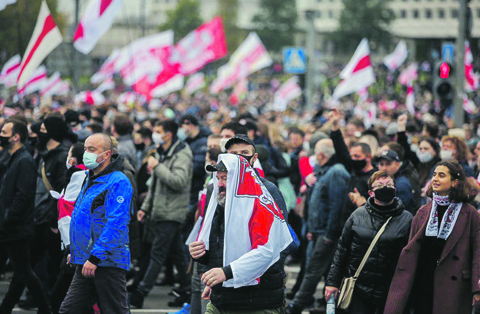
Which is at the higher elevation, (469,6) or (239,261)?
(469,6)

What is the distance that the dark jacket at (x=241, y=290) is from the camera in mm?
4996

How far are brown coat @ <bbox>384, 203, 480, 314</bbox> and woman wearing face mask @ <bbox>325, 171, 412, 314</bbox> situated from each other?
0.59ft

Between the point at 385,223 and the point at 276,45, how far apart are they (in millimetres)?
102539

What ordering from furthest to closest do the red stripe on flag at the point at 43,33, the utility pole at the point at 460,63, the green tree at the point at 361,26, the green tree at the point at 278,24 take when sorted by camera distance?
the green tree at the point at 278,24, the green tree at the point at 361,26, the utility pole at the point at 460,63, the red stripe on flag at the point at 43,33

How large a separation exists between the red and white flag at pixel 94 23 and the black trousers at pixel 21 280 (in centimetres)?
689

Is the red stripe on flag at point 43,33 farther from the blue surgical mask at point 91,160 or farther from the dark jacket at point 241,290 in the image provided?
the dark jacket at point 241,290

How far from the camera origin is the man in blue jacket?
237 inches

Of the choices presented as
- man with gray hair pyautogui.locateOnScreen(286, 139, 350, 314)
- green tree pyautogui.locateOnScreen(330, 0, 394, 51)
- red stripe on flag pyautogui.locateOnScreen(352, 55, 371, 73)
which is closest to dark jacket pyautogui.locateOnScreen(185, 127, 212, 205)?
man with gray hair pyautogui.locateOnScreen(286, 139, 350, 314)

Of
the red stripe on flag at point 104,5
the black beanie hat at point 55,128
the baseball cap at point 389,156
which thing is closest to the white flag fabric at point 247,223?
the baseball cap at point 389,156

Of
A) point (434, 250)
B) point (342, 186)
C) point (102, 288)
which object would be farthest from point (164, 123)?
point (434, 250)

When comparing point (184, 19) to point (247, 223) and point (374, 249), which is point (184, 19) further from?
point (247, 223)

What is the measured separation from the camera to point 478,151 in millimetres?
9281

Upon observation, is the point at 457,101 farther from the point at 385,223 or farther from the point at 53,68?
the point at 53,68

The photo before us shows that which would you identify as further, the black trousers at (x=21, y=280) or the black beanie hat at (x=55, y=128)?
the black beanie hat at (x=55, y=128)
